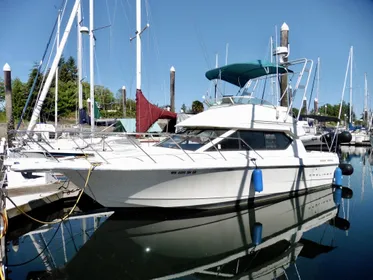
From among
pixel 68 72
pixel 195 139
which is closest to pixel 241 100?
pixel 195 139

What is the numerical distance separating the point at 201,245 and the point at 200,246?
39 millimetres

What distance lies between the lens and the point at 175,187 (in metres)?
6.87

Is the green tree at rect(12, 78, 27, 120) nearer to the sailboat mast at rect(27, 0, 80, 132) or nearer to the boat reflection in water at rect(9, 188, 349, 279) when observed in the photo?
the sailboat mast at rect(27, 0, 80, 132)

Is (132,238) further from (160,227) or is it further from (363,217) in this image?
(363,217)

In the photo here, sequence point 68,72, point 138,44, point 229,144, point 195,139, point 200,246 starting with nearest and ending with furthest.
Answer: point 200,246 < point 229,144 < point 195,139 < point 138,44 < point 68,72

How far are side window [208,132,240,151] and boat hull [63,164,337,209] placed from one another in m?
0.65

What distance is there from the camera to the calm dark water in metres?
4.98

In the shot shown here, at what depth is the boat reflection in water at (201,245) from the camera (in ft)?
16.4

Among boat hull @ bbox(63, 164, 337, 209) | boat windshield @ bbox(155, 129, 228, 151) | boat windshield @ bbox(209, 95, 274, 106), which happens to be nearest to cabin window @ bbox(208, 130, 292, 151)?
boat windshield @ bbox(155, 129, 228, 151)

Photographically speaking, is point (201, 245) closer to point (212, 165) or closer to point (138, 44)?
point (212, 165)

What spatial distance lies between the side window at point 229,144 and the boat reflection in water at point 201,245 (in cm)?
161

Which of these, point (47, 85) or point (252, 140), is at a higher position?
point (47, 85)

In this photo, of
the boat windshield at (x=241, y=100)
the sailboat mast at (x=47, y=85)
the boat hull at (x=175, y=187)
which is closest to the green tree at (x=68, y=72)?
the sailboat mast at (x=47, y=85)

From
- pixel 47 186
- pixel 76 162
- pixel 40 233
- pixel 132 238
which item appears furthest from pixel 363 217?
pixel 47 186
